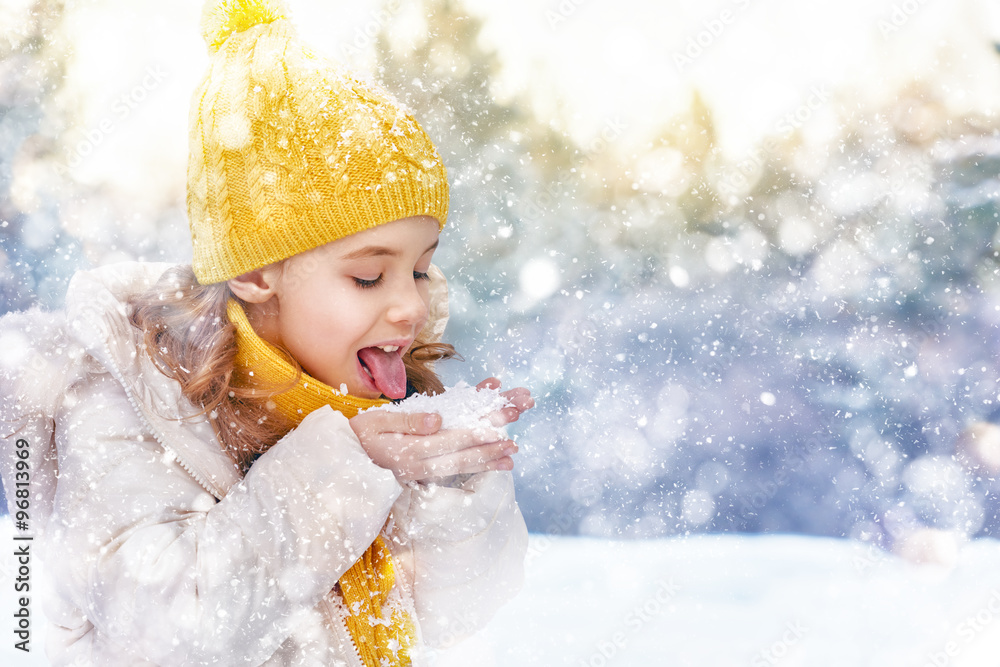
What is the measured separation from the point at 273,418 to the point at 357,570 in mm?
279

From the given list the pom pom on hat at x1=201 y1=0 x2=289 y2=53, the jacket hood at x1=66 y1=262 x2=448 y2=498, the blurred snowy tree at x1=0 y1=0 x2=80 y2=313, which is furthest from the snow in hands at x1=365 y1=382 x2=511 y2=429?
the blurred snowy tree at x1=0 y1=0 x2=80 y2=313

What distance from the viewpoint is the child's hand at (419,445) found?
3.25 feet

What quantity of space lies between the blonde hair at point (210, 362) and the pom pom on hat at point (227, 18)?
16.6 inches

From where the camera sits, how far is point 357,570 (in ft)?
3.50

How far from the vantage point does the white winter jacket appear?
914mm

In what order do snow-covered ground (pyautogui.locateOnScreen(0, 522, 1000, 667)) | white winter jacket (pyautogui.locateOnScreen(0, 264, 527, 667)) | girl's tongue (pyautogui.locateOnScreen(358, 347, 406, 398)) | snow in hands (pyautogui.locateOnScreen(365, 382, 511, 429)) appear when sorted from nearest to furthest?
white winter jacket (pyautogui.locateOnScreen(0, 264, 527, 667)) → snow in hands (pyautogui.locateOnScreen(365, 382, 511, 429)) → girl's tongue (pyautogui.locateOnScreen(358, 347, 406, 398)) → snow-covered ground (pyautogui.locateOnScreen(0, 522, 1000, 667))

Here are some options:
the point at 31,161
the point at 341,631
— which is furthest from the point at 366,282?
the point at 31,161

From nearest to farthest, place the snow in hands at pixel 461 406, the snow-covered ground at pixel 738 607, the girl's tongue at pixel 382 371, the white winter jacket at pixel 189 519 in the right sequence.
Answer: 1. the white winter jacket at pixel 189 519
2. the snow in hands at pixel 461 406
3. the girl's tongue at pixel 382 371
4. the snow-covered ground at pixel 738 607

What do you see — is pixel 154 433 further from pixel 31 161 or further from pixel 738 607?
pixel 738 607

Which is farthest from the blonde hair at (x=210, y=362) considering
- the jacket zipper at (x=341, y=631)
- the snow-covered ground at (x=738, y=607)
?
the snow-covered ground at (x=738, y=607)

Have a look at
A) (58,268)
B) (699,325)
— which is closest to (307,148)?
(58,268)

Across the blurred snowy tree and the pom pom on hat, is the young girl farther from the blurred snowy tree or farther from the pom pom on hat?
the blurred snowy tree

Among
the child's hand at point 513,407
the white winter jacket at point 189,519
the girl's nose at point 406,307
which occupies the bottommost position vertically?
the white winter jacket at point 189,519

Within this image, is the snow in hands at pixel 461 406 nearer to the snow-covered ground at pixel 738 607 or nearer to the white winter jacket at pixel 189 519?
the white winter jacket at pixel 189 519
